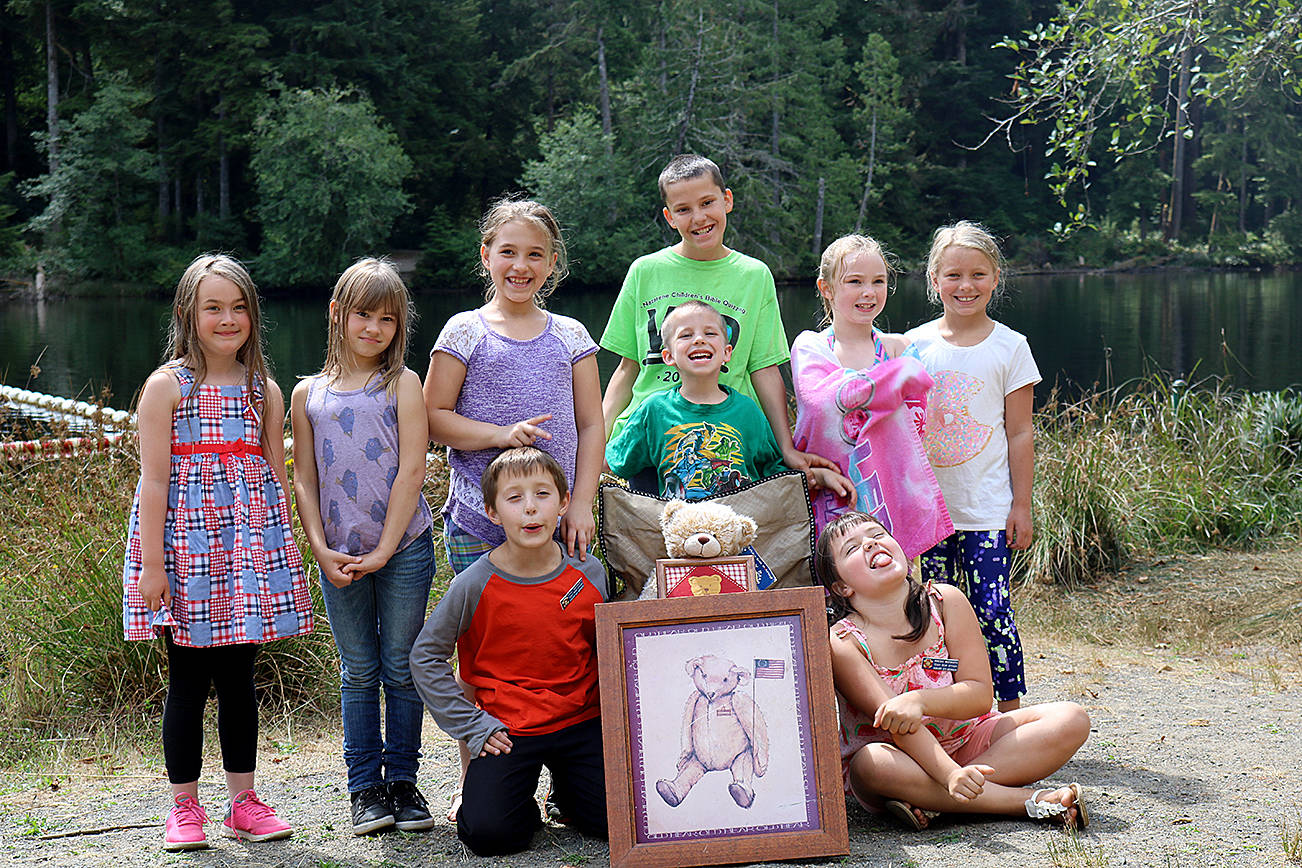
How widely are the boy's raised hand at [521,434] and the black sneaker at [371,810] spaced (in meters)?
1.04

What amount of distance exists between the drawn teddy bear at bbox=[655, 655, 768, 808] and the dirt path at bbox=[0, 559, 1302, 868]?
1.02 ft

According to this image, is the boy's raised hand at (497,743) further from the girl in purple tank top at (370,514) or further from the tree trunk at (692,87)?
the tree trunk at (692,87)

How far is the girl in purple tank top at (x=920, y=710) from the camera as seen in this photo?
3205mm

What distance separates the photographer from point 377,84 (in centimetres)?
3575

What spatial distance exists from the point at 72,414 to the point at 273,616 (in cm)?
808

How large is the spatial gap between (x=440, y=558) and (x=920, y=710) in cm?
339

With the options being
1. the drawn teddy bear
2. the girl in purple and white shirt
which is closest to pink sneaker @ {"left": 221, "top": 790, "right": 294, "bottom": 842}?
the girl in purple and white shirt

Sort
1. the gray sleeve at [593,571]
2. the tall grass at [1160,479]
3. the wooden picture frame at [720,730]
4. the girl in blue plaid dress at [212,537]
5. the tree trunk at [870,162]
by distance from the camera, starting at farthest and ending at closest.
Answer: the tree trunk at [870,162] → the tall grass at [1160,479] → the gray sleeve at [593,571] → the girl in blue plaid dress at [212,537] → the wooden picture frame at [720,730]

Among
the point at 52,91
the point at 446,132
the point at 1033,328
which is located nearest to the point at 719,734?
the point at 1033,328

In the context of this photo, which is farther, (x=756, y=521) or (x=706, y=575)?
(x=756, y=521)

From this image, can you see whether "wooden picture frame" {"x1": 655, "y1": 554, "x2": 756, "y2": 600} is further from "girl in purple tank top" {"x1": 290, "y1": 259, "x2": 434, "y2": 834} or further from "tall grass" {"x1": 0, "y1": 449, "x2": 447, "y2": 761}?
"tall grass" {"x1": 0, "y1": 449, "x2": 447, "y2": 761}

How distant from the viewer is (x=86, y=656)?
4.73m

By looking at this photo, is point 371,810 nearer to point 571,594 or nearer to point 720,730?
point 571,594

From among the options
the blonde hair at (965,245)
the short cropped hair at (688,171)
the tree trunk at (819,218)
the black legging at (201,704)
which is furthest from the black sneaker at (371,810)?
the tree trunk at (819,218)
